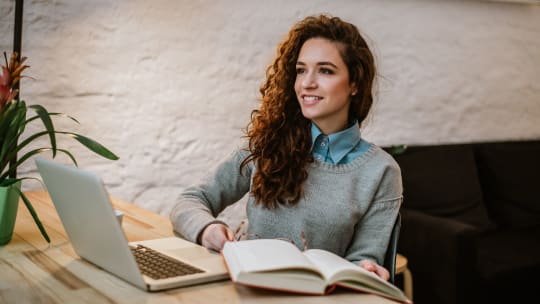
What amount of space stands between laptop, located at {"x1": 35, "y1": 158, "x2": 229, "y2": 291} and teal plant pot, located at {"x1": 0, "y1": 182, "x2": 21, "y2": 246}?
208 mm

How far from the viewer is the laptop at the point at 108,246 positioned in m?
1.11

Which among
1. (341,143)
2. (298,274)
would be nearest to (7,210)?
(298,274)

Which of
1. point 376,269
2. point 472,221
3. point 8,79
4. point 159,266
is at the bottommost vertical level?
point 472,221

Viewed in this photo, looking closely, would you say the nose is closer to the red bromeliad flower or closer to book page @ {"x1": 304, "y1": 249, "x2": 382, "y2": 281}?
book page @ {"x1": 304, "y1": 249, "x2": 382, "y2": 281}

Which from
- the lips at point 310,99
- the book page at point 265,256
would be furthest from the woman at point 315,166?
the book page at point 265,256

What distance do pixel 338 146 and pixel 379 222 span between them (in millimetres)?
235

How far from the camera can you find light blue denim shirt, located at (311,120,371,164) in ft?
5.67

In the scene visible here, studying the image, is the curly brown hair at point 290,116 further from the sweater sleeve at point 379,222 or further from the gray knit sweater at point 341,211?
the sweater sleeve at point 379,222

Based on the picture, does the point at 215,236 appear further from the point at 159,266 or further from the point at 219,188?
the point at 219,188

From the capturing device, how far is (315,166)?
1743mm

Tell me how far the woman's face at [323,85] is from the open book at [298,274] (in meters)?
0.62

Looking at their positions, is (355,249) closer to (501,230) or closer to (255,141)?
(255,141)

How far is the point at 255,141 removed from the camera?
6.03 feet

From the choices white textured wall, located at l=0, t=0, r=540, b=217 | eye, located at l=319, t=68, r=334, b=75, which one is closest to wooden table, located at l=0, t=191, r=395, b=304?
eye, located at l=319, t=68, r=334, b=75
